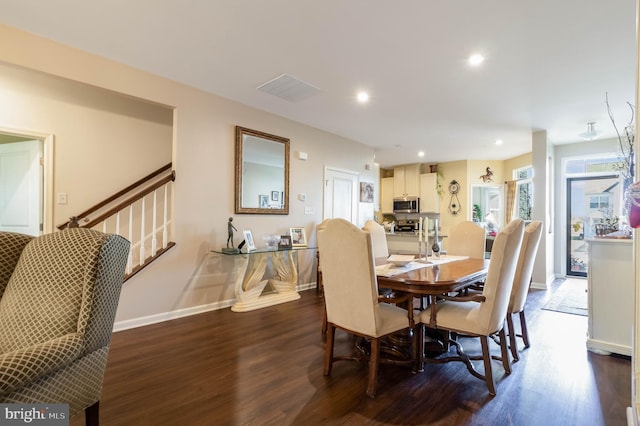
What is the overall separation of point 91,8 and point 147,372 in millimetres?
2738

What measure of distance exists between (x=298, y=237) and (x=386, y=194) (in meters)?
5.01

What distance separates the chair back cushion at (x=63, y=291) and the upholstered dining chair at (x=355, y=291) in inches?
48.4

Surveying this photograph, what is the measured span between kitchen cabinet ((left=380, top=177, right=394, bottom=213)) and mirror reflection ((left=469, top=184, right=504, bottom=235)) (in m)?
2.16

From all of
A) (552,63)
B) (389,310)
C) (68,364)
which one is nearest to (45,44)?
(68,364)

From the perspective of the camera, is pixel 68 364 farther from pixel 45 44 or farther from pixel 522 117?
pixel 522 117

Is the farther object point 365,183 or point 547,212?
point 365,183

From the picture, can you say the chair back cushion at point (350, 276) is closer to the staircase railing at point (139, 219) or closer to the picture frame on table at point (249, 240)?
the picture frame on table at point (249, 240)

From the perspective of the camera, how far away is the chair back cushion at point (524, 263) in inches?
95.9

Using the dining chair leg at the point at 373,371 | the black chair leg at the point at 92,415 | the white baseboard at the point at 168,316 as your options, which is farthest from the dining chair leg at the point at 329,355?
the white baseboard at the point at 168,316

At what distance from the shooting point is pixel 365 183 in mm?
6277

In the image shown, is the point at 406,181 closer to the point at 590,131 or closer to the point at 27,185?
the point at 590,131

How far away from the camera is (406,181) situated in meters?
8.49

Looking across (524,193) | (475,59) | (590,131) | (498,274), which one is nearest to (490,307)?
(498,274)

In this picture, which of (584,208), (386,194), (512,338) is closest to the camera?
(512,338)
